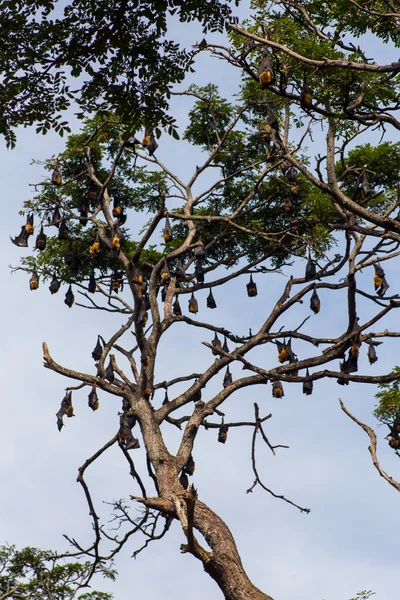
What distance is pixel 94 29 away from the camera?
28.1ft

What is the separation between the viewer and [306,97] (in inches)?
441

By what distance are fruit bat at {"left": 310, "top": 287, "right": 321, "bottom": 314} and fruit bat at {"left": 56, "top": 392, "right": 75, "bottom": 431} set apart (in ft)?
17.4

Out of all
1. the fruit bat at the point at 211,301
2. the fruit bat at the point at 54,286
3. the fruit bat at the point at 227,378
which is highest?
the fruit bat at the point at 54,286

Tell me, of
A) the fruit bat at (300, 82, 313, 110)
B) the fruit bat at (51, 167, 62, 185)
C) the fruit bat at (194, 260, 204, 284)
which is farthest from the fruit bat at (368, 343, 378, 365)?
the fruit bat at (51, 167, 62, 185)

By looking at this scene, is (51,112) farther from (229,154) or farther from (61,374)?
(229,154)

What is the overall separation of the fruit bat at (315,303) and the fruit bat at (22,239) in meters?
6.51

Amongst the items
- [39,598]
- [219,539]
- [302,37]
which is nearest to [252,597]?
[219,539]

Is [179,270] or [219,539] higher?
[179,270]

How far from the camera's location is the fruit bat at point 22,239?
695 inches

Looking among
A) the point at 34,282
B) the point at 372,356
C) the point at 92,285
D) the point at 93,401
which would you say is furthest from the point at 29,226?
the point at 372,356

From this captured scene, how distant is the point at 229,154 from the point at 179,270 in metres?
3.28

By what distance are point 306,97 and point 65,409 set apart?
26.1ft

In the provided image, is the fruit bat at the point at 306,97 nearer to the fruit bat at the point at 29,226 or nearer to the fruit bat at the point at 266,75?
the fruit bat at the point at 266,75

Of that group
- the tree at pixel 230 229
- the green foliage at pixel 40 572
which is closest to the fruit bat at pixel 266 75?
the tree at pixel 230 229
